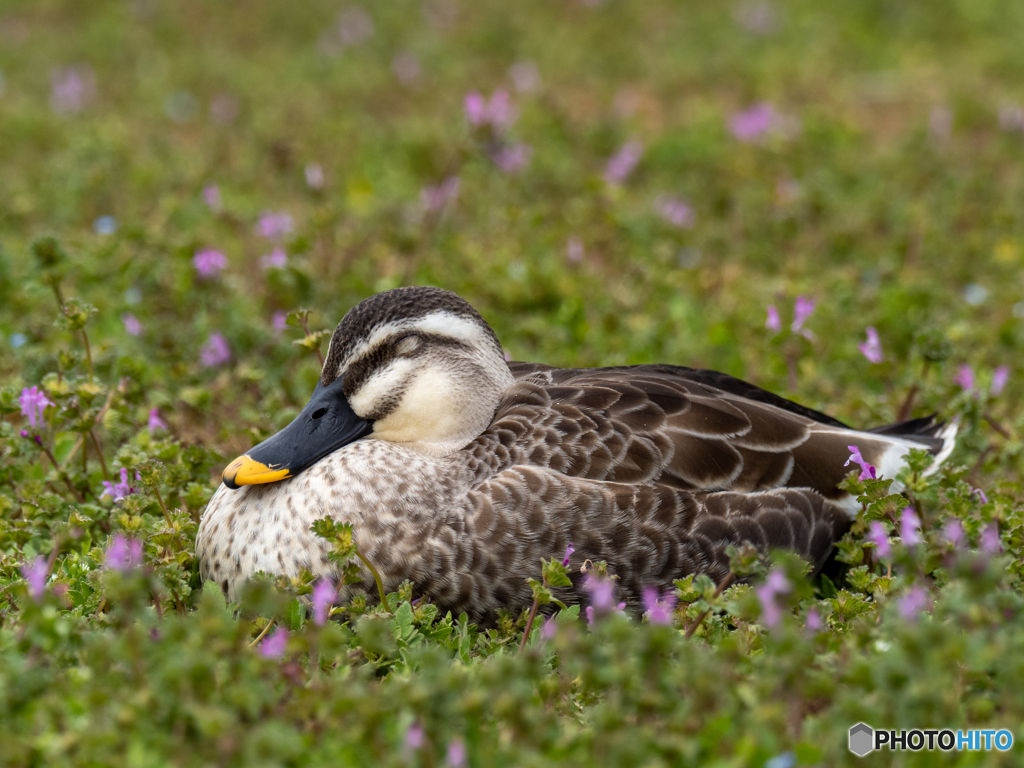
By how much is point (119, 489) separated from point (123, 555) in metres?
1.10

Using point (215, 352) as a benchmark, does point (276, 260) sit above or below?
above

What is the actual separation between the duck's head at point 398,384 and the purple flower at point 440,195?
2.99m

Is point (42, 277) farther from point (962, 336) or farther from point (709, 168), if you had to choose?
point (709, 168)

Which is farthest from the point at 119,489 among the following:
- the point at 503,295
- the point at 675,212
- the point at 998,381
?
the point at 675,212

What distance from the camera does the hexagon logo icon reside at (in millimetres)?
2833

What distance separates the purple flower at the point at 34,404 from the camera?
14.5 ft

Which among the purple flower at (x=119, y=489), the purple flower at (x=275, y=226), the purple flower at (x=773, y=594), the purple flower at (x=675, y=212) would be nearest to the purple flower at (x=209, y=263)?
the purple flower at (x=275, y=226)

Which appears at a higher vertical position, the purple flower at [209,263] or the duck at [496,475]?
the purple flower at [209,263]

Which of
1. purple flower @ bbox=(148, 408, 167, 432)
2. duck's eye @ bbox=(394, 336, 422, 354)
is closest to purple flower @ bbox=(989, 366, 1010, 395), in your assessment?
duck's eye @ bbox=(394, 336, 422, 354)

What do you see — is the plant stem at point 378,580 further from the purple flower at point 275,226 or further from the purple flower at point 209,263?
the purple flower at point 275,226

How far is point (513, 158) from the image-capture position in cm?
827

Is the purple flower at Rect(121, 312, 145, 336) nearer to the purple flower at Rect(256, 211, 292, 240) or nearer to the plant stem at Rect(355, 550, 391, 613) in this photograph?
the purple flower at Rect(256, 211, 292, 240)

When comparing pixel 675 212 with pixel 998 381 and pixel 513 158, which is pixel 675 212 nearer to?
pixel 513 158

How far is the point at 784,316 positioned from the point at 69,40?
8807 millimetres
